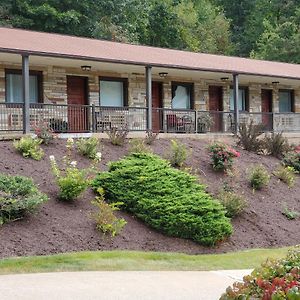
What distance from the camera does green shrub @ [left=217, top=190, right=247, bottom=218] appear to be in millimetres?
14789

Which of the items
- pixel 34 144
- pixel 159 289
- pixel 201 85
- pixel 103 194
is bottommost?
pixel 159 289

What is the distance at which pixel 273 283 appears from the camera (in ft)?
19.2

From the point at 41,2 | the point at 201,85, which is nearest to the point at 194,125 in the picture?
the point at 201,85

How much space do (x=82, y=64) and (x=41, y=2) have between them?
15.8 m

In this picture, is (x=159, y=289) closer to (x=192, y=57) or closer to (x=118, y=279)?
(x=118, y=279)

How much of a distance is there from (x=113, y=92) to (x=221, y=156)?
21.9ft

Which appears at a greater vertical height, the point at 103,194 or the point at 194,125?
the point at 194,125

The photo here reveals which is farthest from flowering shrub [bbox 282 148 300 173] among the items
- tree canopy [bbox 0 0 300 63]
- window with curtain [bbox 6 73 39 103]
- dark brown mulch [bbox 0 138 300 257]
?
tree canopy [bbox 0 0 300 63]

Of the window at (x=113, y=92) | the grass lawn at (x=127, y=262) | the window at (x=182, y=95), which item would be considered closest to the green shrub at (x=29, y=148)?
the grass lawn at (x=127, y=262)

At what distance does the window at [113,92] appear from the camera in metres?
23.0

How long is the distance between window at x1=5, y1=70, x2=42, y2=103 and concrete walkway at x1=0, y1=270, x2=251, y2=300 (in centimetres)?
1178

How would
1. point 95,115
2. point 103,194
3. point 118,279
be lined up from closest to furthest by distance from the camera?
point 118,279
point 103,194
point 95,115

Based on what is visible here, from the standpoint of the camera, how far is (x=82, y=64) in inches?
837

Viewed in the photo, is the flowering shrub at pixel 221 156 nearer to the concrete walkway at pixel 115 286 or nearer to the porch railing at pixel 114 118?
the porch railing at pixel 114 118
